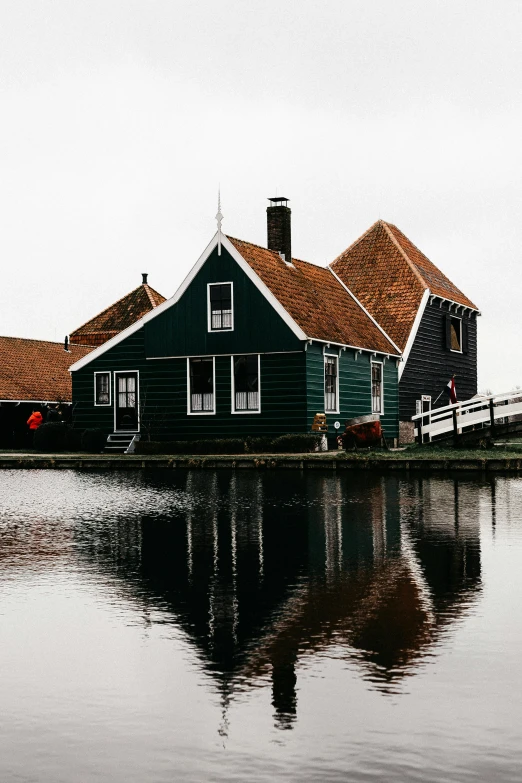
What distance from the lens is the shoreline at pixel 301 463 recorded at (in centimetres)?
2612

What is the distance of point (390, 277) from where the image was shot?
45406 millimetres

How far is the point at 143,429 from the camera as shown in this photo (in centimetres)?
3784

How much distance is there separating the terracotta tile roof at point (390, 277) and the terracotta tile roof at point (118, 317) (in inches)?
588

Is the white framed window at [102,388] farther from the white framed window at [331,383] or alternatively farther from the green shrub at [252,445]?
the white framed window at [331,383]

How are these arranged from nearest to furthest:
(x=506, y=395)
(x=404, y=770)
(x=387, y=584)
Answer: (x=404, y=770)
(x=387, y=584)
(x=506, y=395)

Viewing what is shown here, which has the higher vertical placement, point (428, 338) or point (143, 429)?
point (428, 338)

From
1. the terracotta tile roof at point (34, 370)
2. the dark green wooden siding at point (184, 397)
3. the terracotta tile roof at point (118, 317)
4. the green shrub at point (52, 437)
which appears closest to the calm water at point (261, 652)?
the dark green wooden siding at point (184, 397)

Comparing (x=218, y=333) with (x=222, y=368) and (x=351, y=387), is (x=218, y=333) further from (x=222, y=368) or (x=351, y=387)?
(x=351, y=387)

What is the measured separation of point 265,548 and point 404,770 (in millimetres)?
7506

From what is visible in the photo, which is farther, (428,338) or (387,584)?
(428,338)

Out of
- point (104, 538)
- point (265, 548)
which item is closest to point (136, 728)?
point (265, 548)

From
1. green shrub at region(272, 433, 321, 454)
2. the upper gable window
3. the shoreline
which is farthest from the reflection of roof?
the upper gable window

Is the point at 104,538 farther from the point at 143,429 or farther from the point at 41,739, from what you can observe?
the point at 143,429

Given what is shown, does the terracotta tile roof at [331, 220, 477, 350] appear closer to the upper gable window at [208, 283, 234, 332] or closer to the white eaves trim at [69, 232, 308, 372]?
the white eaves trim at [69, 232, 308, 372]
